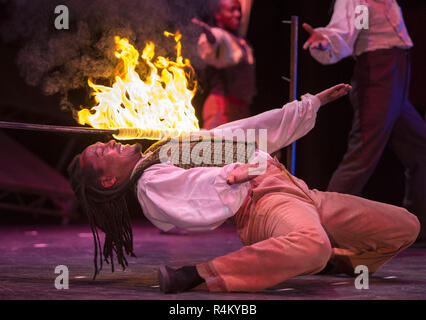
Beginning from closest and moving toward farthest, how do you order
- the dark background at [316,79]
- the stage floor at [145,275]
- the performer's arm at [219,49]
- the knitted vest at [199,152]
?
1. the stage floor at [145,275]
2. the knitted vest at [199,152]
3. the dark background at [316,79]
4. the performer's arm at [219,49]

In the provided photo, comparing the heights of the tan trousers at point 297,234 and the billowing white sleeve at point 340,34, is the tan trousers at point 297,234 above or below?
below

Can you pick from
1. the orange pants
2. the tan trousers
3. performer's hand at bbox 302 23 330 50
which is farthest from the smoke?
the tan trousers

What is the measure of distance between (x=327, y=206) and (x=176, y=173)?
75 centimetres

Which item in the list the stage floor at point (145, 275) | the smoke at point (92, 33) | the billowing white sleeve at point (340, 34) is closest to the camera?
the stage floor at point (145, 275)

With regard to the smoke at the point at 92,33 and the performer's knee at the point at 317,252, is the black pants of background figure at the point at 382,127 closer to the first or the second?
the smoke at the point at 92,33

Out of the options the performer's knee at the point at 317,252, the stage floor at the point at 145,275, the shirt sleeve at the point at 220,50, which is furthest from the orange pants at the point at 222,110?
the performer's knee at the point at 317,252

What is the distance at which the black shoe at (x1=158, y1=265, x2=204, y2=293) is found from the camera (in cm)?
245

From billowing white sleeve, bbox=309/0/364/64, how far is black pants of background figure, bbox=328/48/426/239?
208 millimetres

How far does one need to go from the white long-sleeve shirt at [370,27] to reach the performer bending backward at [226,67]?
1357mm

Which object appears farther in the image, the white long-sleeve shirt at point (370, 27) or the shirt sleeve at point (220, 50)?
the shirt sleeve at point (220, 50)

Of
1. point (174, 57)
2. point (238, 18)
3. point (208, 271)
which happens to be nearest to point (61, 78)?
point (174, 57)

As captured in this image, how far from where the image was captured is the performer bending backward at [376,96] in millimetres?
4059

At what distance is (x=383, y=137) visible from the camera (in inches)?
161

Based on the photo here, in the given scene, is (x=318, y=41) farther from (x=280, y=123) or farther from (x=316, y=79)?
(x=316, y=79)
